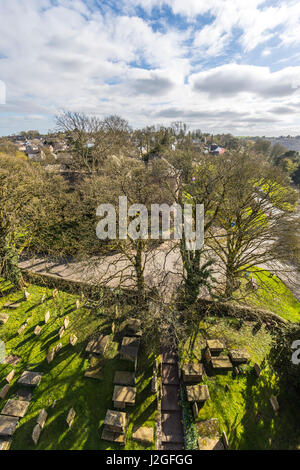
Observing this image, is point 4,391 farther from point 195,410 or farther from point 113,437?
point 195,410

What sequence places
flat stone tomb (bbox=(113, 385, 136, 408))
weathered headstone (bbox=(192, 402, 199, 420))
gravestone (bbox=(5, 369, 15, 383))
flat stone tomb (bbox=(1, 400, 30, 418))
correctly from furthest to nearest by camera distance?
1. gravestone (bbox=(5, 369, 15, 383))
2. flat stone tomb (bbox=(113, 385, 136, 408))
3. weathered headstone (bbox=(192, 402, 199, 420))
4. flat stone tomb (bbox=(1, 400, 30, 418))

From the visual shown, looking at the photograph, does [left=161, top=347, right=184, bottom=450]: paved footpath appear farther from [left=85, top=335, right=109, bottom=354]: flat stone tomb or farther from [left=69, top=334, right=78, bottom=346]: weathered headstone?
[left=69, top=334, right=78, bottom=346]: weathered headstone

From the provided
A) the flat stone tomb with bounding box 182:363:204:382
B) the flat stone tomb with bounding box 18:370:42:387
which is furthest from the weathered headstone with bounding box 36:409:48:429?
the flat stone tomb with bounding box 182:363:204:382

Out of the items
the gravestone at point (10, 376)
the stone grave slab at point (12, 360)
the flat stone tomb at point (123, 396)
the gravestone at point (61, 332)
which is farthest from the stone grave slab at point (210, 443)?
the stone grave slab at point (12, 360)

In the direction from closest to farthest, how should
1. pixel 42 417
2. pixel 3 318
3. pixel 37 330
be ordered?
pixel 42 417 → pixel 37 330 → pixel 3 318

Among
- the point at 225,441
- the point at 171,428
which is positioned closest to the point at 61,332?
the point at 171,428

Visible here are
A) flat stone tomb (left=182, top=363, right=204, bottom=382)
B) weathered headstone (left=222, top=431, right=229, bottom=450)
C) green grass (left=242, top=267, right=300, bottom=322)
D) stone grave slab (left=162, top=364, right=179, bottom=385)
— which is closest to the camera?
weathered headstone (left=222, top=431, right=229, bottom=450)

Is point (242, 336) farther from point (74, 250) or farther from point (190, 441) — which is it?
point (74, 250)
